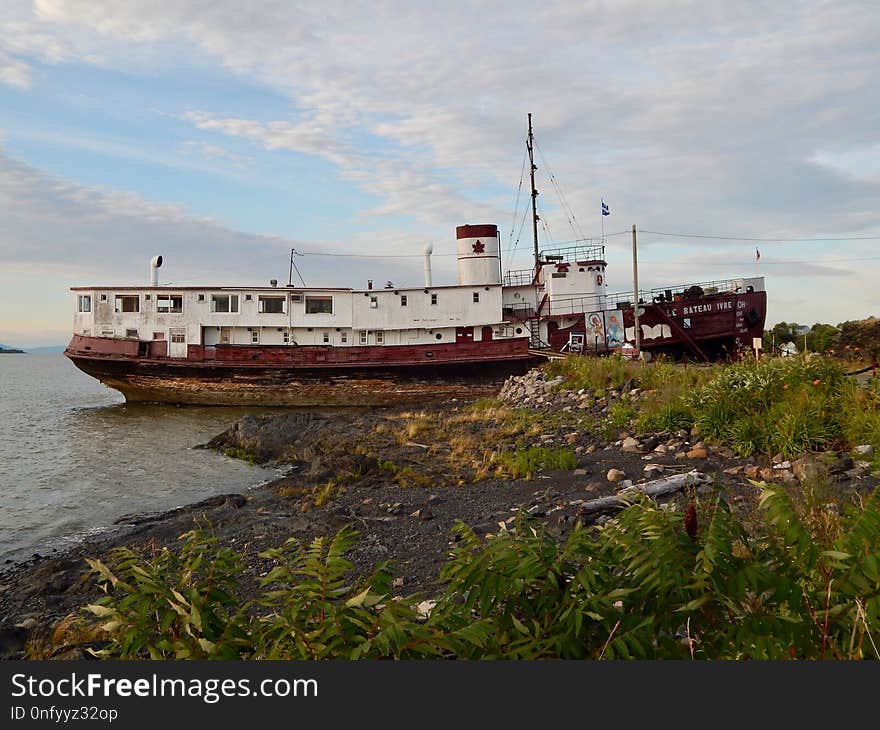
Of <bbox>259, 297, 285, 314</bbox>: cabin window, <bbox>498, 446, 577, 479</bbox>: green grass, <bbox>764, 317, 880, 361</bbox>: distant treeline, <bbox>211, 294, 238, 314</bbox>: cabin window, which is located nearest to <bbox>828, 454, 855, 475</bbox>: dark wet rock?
<bbox>498, 446, 577, 479</bbox>: green grass

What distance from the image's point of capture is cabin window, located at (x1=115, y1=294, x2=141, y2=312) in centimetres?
3100

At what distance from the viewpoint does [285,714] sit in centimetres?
208

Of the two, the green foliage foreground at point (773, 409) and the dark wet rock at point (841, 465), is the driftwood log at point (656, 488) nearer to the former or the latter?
the dark wet rock at point (841, 465)

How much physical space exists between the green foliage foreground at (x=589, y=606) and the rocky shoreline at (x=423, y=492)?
43.3 inches

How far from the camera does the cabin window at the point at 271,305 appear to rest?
3089 cm

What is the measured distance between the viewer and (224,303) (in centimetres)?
3092

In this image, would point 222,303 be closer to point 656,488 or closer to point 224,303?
point 224,303

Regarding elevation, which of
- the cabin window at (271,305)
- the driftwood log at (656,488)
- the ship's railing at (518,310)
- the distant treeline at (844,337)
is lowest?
the driftwood log at (656,488)

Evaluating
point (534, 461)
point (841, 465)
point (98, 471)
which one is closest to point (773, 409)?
point (841, 465)

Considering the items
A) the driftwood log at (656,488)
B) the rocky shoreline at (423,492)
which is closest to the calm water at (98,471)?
the rocky shoreline at (423,492)

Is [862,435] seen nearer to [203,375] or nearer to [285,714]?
[285,714]

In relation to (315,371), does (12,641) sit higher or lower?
lower

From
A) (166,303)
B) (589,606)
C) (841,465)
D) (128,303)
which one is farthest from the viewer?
(128,303)

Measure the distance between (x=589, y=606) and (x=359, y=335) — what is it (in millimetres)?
29332
